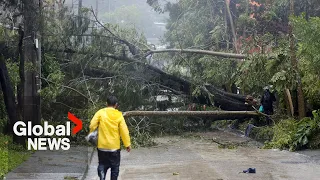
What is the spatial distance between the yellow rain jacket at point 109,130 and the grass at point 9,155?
2216mm

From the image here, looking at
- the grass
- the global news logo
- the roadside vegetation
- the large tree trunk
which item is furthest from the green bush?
the grass

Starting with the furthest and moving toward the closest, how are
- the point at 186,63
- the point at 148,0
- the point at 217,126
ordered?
the point at 148,0, the point at 217,126, the point at 186,63

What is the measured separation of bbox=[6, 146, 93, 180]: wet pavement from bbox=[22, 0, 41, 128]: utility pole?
127 cm

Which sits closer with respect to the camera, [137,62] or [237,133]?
[137,62]

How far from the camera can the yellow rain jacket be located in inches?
294

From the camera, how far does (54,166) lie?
1068cm

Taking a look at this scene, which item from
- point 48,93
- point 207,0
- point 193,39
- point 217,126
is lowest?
point 217,126

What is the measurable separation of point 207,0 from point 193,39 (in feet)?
6.24

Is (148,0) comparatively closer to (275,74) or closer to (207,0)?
(207,0)

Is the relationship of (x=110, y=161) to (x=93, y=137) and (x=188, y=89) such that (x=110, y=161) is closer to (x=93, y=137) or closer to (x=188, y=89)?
(x=93, y=137)

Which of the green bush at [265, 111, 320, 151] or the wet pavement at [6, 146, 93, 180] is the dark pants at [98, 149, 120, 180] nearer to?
the wet pavement at [6, 146, 93, 180]

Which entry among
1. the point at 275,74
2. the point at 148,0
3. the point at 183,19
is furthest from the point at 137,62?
the point at 148,0

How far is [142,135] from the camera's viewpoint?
14.9m

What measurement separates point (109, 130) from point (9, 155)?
193 inches
